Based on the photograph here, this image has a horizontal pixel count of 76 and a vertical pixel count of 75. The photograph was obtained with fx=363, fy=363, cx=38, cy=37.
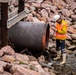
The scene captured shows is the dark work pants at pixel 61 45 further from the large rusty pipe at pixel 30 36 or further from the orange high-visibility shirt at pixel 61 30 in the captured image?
the large rusty pipe at pixel 30 36

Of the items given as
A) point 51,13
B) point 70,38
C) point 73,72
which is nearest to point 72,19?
point 51,13

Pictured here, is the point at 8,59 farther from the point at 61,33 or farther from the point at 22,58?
the point at 61,33

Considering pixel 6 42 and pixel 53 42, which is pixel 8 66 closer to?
pixel 6 42

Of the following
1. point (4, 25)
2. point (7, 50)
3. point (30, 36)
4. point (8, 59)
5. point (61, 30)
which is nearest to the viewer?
point (8, 59)

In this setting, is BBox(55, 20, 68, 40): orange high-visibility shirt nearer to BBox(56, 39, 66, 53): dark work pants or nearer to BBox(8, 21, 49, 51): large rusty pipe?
BBox(56, 39, 66, 53): dark work pants

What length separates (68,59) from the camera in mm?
11727

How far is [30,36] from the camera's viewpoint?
435 inches

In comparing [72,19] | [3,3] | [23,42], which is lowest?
[72,19]

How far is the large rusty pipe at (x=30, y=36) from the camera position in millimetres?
11000

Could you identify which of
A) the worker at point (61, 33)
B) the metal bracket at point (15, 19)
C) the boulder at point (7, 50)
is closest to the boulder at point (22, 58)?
the boulder at point (7, 50)

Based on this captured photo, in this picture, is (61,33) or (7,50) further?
→ (61,33)

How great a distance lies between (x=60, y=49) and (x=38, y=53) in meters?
0.83

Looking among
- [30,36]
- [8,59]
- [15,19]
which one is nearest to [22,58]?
[8,59]

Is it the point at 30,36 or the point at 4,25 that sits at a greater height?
the point at 4,25
